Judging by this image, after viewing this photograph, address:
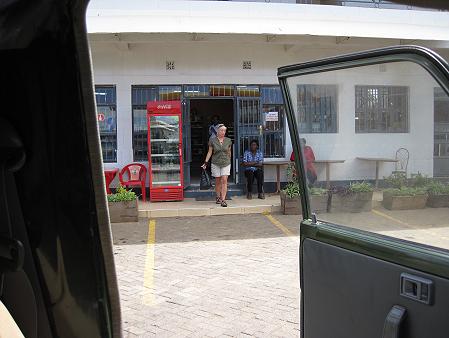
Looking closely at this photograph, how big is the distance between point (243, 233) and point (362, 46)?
629 cm

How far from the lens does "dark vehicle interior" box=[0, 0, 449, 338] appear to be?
1520mm

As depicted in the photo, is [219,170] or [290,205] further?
[219,170]

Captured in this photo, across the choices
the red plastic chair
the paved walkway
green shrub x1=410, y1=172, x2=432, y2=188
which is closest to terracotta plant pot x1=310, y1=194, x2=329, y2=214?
green shrub x1=410, y1=172, x2=432, y2=188

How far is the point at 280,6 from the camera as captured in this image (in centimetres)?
1120

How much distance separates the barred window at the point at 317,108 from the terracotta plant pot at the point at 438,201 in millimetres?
680

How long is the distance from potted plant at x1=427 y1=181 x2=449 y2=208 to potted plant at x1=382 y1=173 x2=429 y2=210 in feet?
0.11

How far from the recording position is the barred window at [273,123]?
11656mm

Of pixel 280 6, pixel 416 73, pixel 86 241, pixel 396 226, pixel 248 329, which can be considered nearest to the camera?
pixel 86 241

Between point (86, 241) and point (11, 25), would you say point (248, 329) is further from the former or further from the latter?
point (11, 25)

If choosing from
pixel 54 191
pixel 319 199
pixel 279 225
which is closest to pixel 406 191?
pixel 319 199

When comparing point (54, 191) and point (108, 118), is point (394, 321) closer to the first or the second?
point (54, 191)

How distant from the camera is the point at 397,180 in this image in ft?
7.15

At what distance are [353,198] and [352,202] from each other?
26mm

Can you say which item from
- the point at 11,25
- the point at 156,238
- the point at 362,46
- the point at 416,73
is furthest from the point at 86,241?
the point at 362,46
